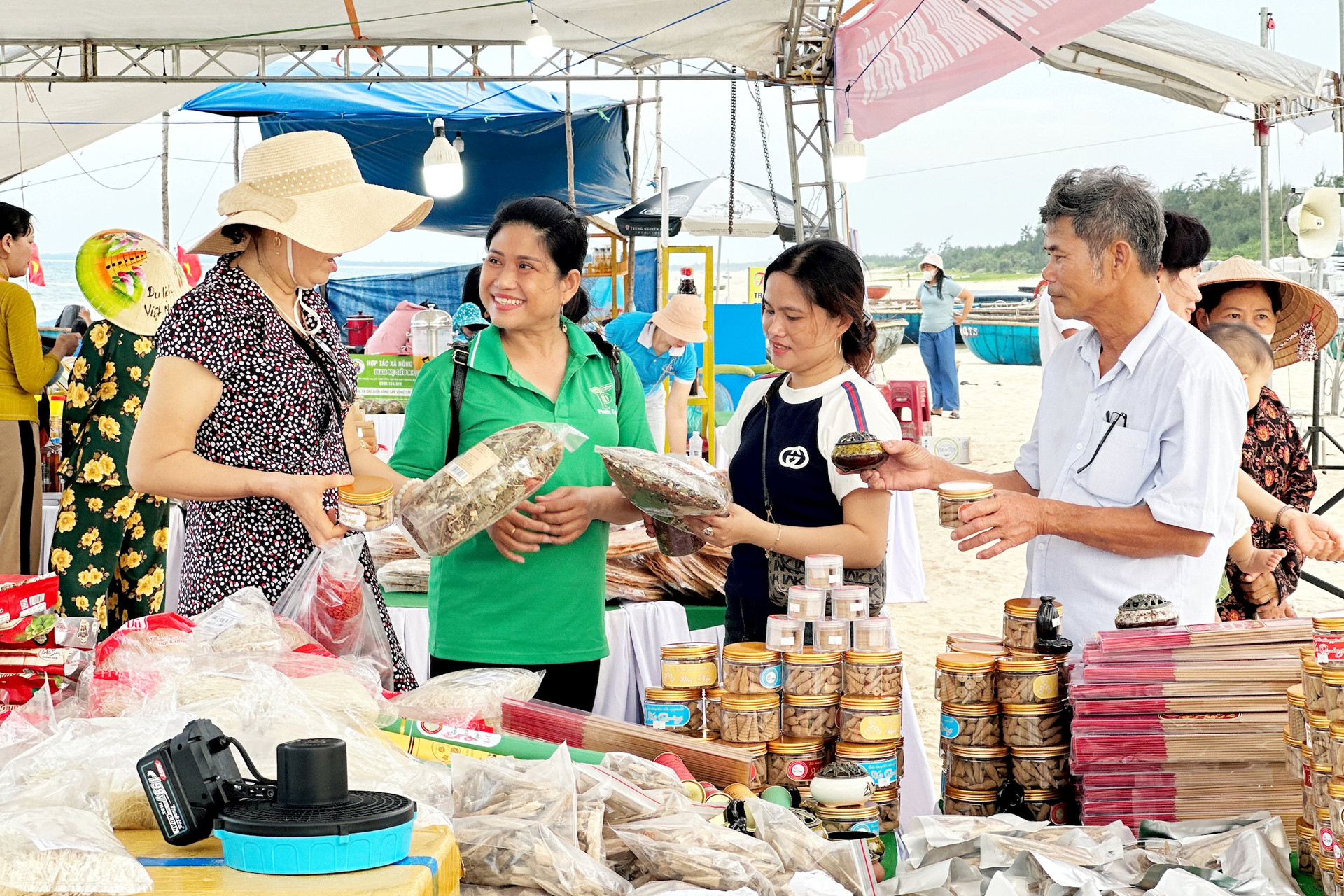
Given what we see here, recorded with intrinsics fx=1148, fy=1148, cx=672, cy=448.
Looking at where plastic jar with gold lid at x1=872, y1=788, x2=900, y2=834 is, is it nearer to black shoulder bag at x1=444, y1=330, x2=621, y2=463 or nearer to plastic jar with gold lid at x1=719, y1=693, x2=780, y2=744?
plastic jar with gold lid at x1=719, y1=693, x2=780, y2=744

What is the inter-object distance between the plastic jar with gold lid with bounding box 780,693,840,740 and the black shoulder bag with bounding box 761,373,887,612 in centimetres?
56

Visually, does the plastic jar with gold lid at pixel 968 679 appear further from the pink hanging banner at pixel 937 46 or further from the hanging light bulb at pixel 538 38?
the hanging light bulb at pixel 538 38

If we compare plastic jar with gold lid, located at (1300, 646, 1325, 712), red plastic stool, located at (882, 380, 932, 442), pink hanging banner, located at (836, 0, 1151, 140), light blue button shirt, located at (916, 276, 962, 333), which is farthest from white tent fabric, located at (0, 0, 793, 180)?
light blue button shirt, located at (916, 276, 962, 333)

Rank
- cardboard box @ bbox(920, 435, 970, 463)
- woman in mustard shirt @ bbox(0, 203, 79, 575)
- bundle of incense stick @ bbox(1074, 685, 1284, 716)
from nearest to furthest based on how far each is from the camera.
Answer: bundle of incense stick @ bbox(1074, 685, 1284, 716) < woman in mustard shirt @ bbox(0, 203, 79, 575) < cardboard box @ bbox(920, 435, 970, 463)

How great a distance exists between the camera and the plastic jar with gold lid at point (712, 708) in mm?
1924

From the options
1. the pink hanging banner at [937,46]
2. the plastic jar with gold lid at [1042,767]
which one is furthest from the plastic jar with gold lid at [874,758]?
the pink hanging banner at [937,46]

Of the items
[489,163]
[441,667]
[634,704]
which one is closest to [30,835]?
[441,667]

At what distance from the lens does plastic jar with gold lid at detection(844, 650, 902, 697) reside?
1850 millimetres

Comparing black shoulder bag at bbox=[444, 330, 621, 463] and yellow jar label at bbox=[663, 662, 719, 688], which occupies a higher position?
black shoulder bag at bbox=[444, 330, 621, 463]

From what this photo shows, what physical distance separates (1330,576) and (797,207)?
4493mm

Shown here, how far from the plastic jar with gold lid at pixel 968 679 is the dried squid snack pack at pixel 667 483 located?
515mm

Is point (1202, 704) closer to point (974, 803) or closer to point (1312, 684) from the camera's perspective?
point (1312, 684)

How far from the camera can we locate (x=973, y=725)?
6.23 ft

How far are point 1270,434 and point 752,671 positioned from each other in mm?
2246
